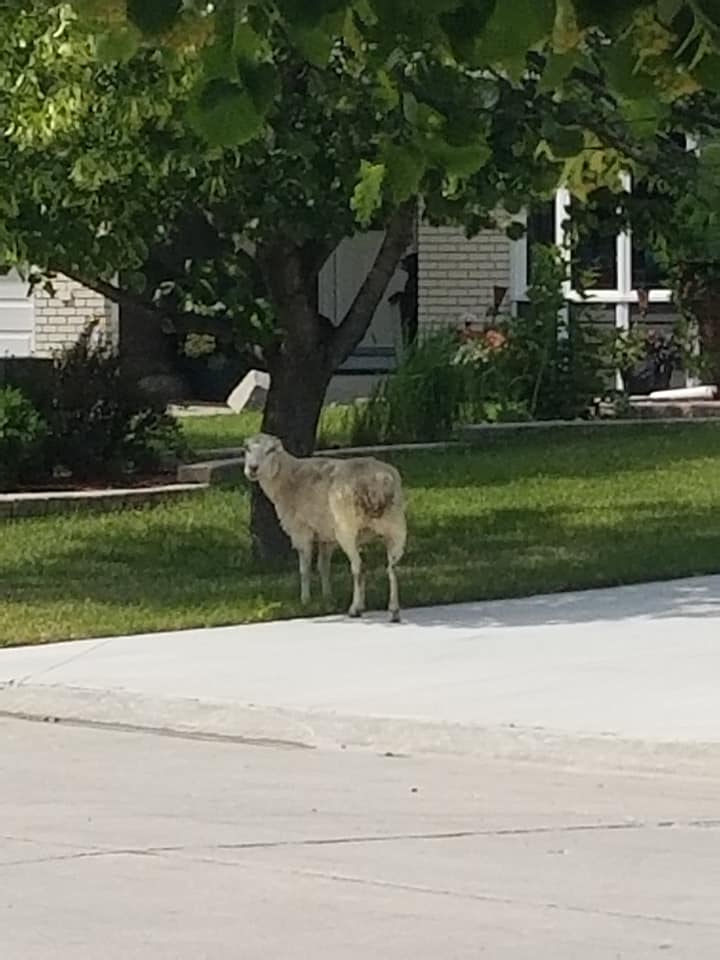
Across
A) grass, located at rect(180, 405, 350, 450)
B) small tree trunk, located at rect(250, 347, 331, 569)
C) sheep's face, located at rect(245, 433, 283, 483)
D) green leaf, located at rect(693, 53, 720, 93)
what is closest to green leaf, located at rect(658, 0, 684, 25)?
green leaf, located at rect(693, 53, 720, 93)

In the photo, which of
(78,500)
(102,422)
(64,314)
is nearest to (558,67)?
(78,500)

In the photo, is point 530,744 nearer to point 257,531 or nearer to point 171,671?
point 171,671

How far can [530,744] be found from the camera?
977 centimetres

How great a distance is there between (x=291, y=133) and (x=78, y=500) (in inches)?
235

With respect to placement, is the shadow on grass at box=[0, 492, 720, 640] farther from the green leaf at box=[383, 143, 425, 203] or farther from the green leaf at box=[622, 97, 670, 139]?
the green leaf at box=[383, 143, 425, 203]

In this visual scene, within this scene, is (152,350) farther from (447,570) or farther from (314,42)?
(314,42)

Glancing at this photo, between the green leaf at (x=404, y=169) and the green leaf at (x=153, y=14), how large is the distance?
0.99 meters

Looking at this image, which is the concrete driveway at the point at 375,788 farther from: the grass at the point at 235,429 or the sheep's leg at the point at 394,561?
the grass at the point at 235,429

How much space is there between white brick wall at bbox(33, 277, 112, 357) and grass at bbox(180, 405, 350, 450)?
7.26ft

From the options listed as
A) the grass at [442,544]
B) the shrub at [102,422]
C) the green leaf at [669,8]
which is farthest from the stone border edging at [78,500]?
the green leaf at [669,8]

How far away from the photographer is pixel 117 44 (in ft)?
12.4

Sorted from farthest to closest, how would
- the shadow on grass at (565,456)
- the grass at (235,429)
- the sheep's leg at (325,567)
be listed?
the grass at (235,429) → the shadow on grass at (565,456) → the sheep's leg at (325,567)

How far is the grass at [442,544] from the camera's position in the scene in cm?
1361

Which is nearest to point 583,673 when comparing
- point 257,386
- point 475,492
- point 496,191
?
point 496,191
